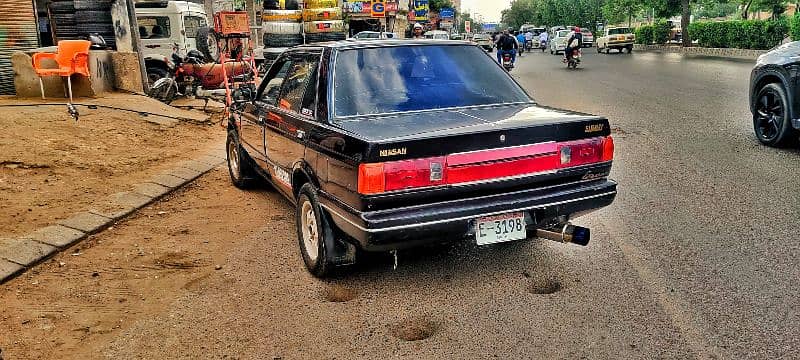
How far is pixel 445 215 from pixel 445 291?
1.92 ft

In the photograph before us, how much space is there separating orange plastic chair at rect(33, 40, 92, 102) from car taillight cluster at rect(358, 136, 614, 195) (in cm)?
828

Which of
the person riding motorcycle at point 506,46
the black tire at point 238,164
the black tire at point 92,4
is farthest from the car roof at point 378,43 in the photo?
the person riding motorcycle at point 506,46

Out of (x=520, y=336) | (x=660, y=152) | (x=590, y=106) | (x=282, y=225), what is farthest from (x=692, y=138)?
(x=520, y=336)

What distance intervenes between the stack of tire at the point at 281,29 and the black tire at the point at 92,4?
45.8 ft

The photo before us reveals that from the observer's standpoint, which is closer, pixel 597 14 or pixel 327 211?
pixel 327 211

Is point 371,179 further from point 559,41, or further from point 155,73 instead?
point 559,41

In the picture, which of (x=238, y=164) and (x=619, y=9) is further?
(x=619, y=9)

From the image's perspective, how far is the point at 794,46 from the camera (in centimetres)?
755

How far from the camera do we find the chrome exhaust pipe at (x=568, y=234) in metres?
3.89

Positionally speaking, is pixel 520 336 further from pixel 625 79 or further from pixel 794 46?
pixel 625 79

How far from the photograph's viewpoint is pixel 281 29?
1086 inches

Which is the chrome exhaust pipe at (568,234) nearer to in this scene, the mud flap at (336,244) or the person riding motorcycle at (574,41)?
the mud flap at (336,244)

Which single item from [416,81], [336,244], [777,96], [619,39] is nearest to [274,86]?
[416,81]

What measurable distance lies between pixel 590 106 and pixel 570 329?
1013 cm
